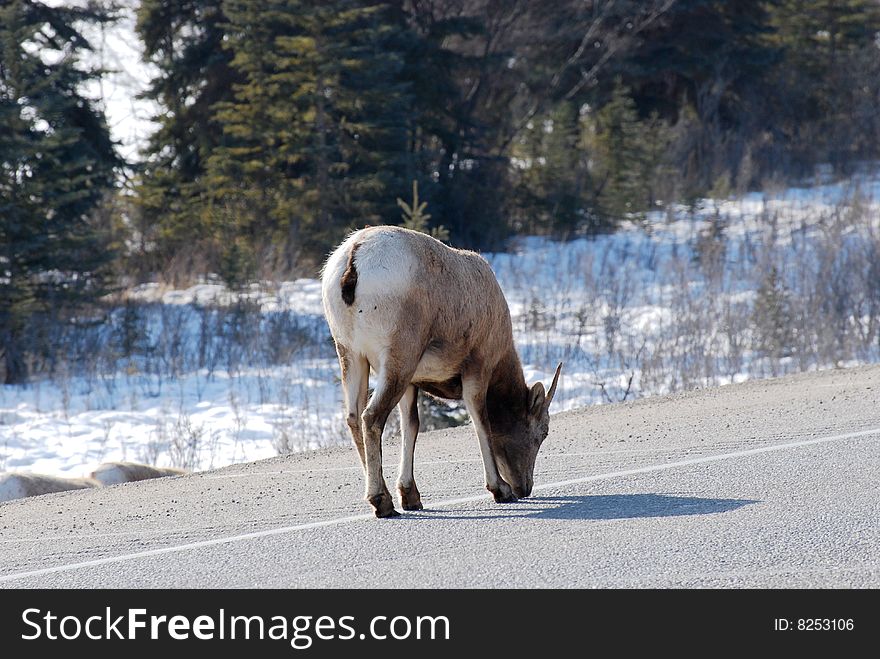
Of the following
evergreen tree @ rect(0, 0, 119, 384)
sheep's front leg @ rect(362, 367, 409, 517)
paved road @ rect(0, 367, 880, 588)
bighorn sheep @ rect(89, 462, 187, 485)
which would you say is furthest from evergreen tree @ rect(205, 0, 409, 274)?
sheep's front leg @ rect(362, 367, 409, 517)

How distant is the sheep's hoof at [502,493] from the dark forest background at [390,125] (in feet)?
39.8

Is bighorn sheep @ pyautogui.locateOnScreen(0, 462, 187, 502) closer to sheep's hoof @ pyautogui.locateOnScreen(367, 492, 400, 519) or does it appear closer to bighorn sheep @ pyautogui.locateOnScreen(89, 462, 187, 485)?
bighorn sheep @ pyautogui.locateOnScreen(89, 462, 187, 485)

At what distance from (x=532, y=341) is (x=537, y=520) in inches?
463

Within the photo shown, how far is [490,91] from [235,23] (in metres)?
7.65

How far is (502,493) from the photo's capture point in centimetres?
731

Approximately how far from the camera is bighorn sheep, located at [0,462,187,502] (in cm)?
935

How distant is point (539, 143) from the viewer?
29812mm

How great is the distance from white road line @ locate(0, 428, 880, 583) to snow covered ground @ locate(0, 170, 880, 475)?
185 inches

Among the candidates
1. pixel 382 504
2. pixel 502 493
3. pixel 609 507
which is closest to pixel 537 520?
pixel 609 507

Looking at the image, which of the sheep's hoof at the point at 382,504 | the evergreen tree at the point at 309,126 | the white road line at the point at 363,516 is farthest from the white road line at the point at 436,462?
the evergreen tree at the point at 309,126

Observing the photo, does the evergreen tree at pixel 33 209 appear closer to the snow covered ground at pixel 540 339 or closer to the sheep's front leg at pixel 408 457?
the snow covered ground at pixel 540 339

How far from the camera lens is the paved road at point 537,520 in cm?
567
